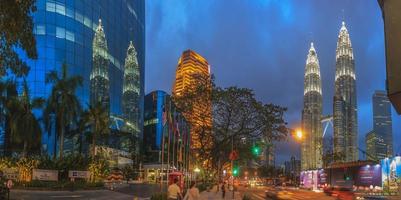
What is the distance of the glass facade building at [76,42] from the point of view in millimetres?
93625

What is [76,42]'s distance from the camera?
98.8 m

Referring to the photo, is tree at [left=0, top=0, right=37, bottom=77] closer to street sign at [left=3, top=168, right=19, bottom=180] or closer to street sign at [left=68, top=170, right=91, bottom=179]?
street sign at [left=3, top=168, right=19, bottom=180]

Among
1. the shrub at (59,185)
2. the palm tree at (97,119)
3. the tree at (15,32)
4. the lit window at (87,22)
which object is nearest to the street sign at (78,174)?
the shrub at (59,185)

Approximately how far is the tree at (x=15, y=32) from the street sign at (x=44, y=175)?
4372 cm

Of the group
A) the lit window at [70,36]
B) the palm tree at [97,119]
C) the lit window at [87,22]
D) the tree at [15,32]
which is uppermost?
the lit window at [87,22]

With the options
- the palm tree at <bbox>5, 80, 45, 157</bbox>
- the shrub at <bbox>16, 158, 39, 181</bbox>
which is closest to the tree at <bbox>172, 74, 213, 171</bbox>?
the shrub at <bbox>16, 158, 39, 181</bbox>

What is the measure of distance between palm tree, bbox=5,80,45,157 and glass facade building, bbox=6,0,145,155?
23716 mm

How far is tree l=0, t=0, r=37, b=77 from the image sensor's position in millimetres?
11523

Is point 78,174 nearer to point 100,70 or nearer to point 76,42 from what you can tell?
point 76,42

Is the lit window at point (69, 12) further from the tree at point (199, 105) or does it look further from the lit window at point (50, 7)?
the tree at point (199, 105)

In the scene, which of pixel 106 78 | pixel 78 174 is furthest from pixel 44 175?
pixel 106 78

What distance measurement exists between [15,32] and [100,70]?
316 feet

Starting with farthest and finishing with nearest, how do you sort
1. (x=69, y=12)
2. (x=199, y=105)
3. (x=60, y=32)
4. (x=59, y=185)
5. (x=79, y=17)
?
1. (x=79, y=17)
2. (x=69, y=12)
3. (x=60, y=32)
4. (x=199, y=105)
5. (x=59, y=185)

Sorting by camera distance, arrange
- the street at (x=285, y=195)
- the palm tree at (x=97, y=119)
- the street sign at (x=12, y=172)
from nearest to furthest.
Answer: the street at (x=285, y=195) → the street sign at (x=12, y=172) → the palm tree at (x=97, y=119)
